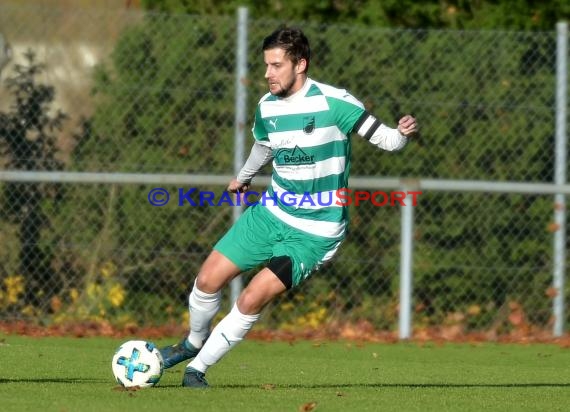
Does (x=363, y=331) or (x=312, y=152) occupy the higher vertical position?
(x=312, y=152)

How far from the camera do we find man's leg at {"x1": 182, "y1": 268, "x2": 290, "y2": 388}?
21.0ft

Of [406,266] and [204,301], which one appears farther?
[406,266]

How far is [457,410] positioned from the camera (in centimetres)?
606

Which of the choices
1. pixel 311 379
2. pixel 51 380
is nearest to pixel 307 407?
pixel 311 379

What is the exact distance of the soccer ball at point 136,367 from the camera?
6.44 meters

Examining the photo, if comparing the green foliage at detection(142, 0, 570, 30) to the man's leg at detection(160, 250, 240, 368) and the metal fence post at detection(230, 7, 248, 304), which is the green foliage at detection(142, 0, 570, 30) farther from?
the man's leg at detection(160, 250, 240, 368)

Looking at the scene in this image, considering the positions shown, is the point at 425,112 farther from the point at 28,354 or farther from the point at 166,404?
the point at 166,404

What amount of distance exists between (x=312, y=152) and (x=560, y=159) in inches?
178

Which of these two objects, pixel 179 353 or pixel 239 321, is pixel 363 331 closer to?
pixel 179 353

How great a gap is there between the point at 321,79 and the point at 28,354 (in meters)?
3.55

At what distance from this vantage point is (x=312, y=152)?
6594mm

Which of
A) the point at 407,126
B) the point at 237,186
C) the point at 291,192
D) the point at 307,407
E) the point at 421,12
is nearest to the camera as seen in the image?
the point at 307,407

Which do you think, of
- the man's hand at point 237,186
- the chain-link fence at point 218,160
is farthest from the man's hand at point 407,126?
the chain-link fence at point 218,160

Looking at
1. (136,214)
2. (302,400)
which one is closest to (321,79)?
(136,214)
